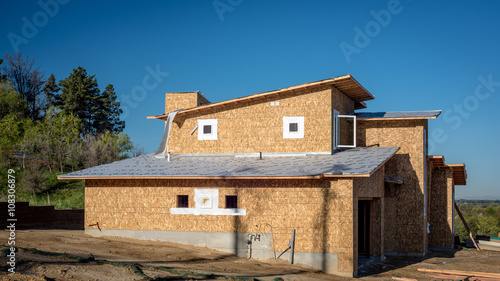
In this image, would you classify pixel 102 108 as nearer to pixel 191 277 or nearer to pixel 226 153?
pixel 226 153

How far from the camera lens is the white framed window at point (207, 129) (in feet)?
70.3

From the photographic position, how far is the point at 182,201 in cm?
1823

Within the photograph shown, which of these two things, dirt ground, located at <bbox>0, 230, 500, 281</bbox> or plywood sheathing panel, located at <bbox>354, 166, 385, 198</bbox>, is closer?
dirt ground, located at <bbox>0, 230, 500, 281</bbox>

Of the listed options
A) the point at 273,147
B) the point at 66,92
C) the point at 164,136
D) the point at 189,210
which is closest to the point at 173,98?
the point at 164,136

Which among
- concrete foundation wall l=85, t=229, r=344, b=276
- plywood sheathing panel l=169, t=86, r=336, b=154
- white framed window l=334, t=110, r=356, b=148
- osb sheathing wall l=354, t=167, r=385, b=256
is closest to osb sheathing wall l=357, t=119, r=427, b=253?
white framed window l=334, t=110, r=356, b=148

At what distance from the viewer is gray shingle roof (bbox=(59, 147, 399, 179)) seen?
54.3ft

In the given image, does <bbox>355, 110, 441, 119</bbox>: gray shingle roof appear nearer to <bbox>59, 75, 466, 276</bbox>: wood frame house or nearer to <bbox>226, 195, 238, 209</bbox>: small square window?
<bbox>59, 75, 466, 276</bbox>: wood frame house

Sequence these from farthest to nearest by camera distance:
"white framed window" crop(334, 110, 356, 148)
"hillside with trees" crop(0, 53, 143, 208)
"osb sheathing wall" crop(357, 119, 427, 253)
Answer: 1. "hillside with trees" crop(0, 53, 143, 208)
2. "osb sheathing wall" crop(357, 119, 427, 253)
3. "white framed window" crop(334, 110, 356, 148)

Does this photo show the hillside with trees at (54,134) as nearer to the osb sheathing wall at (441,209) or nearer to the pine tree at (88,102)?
the pine tree at (88,102)

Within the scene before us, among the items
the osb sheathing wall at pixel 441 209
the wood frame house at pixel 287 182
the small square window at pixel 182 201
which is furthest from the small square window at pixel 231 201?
the osb sheathing wall at pixel 441 209

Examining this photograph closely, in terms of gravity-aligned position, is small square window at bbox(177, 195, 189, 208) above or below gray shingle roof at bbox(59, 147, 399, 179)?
below

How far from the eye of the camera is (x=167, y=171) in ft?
60.7

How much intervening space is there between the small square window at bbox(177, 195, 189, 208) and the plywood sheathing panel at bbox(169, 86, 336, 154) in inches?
144

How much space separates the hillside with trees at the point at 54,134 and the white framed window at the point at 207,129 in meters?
15.5
